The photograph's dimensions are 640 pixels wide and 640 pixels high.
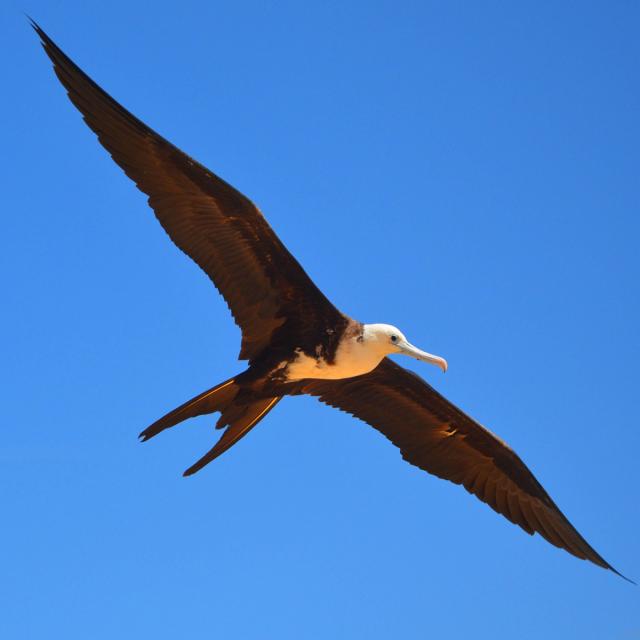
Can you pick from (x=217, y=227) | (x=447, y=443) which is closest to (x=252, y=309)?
(x=217, y=227)

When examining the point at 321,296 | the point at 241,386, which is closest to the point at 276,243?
the point at 321,296

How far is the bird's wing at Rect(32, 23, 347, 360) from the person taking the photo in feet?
21.3

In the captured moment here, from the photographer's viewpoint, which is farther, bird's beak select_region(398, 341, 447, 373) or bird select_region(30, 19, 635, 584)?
bird's beak select_region(398, 341, 447, 373)

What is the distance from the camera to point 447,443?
27.5ft

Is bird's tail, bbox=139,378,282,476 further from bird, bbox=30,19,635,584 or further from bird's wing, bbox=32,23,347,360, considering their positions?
bird's wing, bbox=32,23,347,360

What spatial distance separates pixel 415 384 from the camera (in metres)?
8.00

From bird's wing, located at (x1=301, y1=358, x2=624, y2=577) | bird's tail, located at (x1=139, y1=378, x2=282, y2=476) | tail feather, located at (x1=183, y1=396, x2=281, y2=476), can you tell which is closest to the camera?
bird's tail, located at (x1=139, y1=378, x2=282, y2=476)

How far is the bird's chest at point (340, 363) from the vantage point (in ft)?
23.2

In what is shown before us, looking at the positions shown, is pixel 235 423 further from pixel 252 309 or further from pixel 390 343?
pixel 390 343

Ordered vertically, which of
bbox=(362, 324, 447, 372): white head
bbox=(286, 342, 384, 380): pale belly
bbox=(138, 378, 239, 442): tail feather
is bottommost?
bbox=(138, 378, 239, 442): tail feather

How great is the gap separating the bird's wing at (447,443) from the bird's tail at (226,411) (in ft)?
2.40

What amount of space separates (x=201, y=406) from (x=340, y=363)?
884mm

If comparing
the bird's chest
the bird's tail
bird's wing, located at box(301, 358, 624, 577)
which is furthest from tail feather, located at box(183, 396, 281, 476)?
bird's wing, located at box(301, 358, 624, 577)

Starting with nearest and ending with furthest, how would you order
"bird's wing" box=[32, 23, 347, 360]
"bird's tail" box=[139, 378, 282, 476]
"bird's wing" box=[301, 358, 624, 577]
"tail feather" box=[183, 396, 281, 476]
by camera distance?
"bird's wing" box=[32, 23, 347, 360] < "bird's tail" box=[139, 378, 282, 476] < "tail feather" box=[183, 396, 281, 476] < "bird's wing" box=[301, 358, 624, 577]
